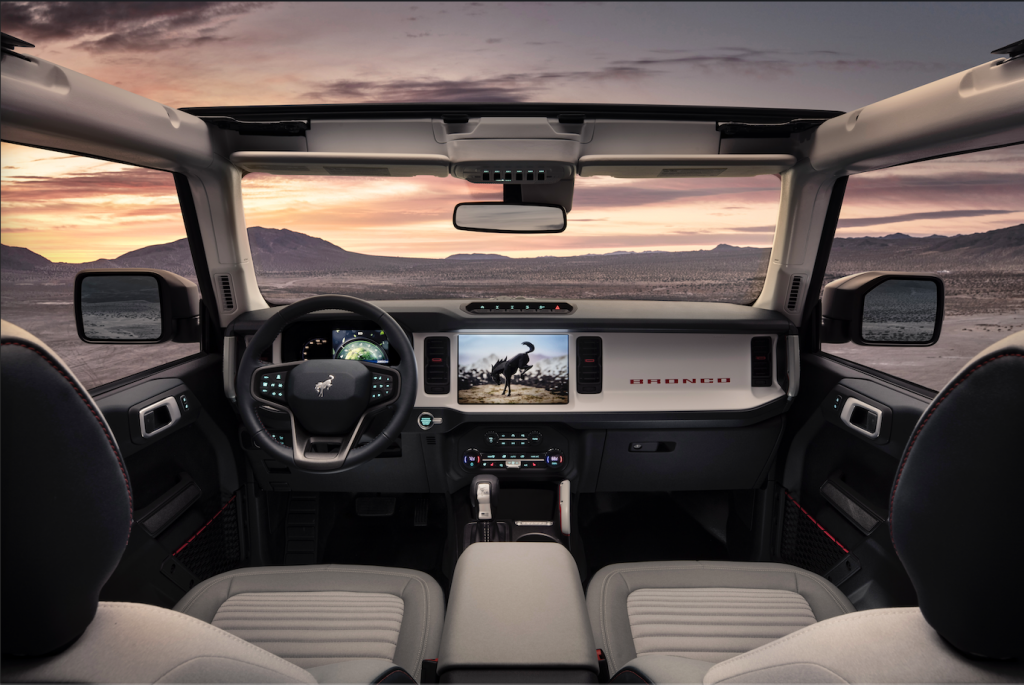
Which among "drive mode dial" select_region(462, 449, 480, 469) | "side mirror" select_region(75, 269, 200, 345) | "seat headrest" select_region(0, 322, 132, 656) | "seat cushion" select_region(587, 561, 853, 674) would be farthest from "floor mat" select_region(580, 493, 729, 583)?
"seat headrest" select_region(0, 322, 132, 656)

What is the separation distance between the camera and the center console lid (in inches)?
44.9

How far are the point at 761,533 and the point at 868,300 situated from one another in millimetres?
1405

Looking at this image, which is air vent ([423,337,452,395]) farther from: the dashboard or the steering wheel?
the steering wheel

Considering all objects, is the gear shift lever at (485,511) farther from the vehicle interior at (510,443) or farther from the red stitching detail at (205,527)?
the red stitching detail at (205,527)

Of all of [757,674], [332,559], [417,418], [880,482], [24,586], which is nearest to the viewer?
[24,586]

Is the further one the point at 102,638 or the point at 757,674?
the point at 757,674

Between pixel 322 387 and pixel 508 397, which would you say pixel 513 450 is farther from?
pixel 322 387

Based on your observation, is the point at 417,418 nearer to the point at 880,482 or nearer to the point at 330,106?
the point at 330,106

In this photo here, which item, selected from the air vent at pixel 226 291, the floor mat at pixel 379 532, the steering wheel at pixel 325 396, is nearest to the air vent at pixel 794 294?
the steering wheel at pixel 325 396

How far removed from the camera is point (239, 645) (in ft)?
3.27

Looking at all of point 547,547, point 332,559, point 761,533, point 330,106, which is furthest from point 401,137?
point 761,533

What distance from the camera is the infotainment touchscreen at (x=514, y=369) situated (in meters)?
2.97

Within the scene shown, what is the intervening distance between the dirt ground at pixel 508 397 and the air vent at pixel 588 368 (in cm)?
12

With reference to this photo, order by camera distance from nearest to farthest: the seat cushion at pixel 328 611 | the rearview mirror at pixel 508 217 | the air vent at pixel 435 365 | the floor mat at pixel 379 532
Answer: the seat cushion at pixel 328 611 < the rearview mirror at pixel 508 217 < the air vent at pixel 435 365 < the floor mat at pixel 379 532
